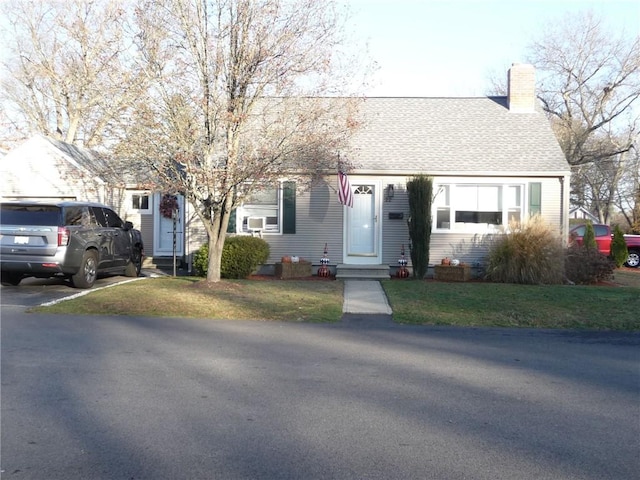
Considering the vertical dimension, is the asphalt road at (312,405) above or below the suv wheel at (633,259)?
below

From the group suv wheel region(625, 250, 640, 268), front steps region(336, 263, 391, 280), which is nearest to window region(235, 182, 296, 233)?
front steps region(336, 263, 391, 280)

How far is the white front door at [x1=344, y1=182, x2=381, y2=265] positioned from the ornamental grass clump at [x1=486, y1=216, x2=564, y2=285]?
3486 mm

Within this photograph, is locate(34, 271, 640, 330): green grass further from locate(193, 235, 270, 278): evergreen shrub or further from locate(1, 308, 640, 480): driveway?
locate(1, 308, 640, 480): driveway

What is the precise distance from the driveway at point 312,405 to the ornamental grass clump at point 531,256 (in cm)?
615

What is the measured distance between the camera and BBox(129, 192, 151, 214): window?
1934 centimetres

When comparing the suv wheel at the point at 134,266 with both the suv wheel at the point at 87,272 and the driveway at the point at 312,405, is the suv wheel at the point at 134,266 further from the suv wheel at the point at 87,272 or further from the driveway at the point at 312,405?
the driveway at the point at 312,405

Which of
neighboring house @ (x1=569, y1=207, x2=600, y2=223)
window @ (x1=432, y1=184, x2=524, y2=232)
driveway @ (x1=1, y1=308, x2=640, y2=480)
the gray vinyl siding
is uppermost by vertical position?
neighboring house @ (x1=569, y1=207, x2=600, y2=223)

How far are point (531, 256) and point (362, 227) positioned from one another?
4657 millimetres

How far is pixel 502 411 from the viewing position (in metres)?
5.52

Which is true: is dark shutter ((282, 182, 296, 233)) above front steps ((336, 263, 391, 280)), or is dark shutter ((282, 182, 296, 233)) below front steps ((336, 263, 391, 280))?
above

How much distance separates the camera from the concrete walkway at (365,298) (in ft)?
37.2

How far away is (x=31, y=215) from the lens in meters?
12.3

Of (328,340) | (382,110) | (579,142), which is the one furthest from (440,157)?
(579,142)

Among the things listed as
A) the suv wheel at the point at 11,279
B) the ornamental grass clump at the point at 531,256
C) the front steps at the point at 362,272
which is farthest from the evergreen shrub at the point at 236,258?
the ornamental grass clump at the point at 531,256
